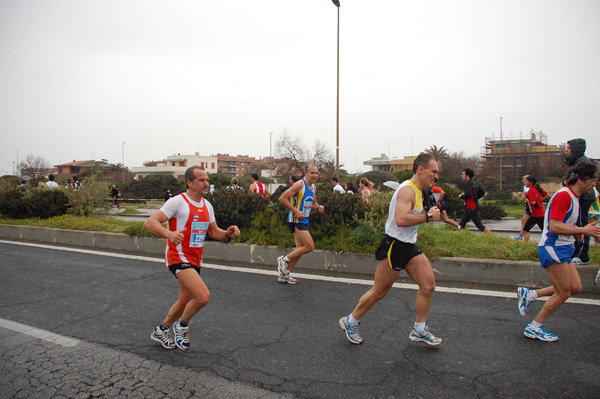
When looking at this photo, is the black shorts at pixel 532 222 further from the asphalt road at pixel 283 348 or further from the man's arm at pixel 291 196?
the man's arm at pixel 291 196

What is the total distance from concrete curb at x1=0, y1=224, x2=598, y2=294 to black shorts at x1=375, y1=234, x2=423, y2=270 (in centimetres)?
Answer: 266

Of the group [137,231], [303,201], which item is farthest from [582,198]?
[137,231]

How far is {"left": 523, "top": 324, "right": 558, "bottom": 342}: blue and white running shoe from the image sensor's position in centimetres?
428

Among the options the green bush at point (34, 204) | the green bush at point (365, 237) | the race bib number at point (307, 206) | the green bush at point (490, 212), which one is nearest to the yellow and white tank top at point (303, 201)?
the race bib number at point (307, 206)

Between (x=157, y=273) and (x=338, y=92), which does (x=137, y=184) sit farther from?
(x=157, y=273)

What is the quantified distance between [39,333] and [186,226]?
213cm

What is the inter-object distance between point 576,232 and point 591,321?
4.31 ft

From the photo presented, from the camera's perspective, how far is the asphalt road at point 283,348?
342 cm

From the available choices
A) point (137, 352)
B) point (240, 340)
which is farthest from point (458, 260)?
point (137, 352)

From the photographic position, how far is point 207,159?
392 ft

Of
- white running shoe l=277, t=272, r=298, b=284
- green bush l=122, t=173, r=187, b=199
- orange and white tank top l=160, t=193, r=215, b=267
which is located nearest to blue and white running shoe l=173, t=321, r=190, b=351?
orange and white tank top l=160, t=193, r=215, b=267

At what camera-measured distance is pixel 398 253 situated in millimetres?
4160

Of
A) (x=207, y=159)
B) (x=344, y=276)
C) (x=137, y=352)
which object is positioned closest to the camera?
(x=137, y=352)

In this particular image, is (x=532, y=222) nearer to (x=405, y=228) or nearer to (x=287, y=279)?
(x=287, y=279)
